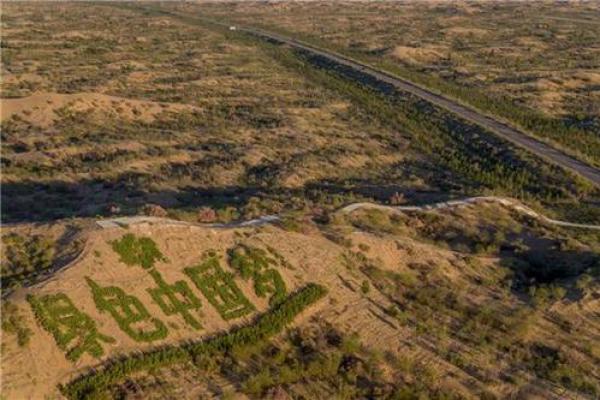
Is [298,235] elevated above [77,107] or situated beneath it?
elevated above

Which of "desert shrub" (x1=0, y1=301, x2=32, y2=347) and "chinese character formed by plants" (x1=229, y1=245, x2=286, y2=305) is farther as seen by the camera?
"chinese character formed by plants" (x1=229, y1=245, x2=286, y2=305)

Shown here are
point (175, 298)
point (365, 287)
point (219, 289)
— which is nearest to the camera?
point (175, 298)

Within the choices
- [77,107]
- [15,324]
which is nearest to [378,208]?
[15,324]

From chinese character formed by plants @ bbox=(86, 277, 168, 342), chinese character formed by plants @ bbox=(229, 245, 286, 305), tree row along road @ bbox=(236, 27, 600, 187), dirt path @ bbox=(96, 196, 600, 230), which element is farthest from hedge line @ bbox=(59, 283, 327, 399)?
tree row along road @ bbox=(236, 27, 600, 187)

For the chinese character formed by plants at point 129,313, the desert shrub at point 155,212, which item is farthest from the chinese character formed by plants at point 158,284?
the desert shrub at point 155,212

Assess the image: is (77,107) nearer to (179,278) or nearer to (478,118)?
(478,118)

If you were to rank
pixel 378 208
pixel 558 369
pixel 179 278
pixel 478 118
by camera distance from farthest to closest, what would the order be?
pixel 478 118 < pixel 378 208 < pixel 179 278 < pixel 558 369

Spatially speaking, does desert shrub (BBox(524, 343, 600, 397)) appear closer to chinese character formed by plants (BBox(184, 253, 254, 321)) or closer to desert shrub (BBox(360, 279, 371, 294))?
desert shrub (BBox(360, 279, 371, 294))
